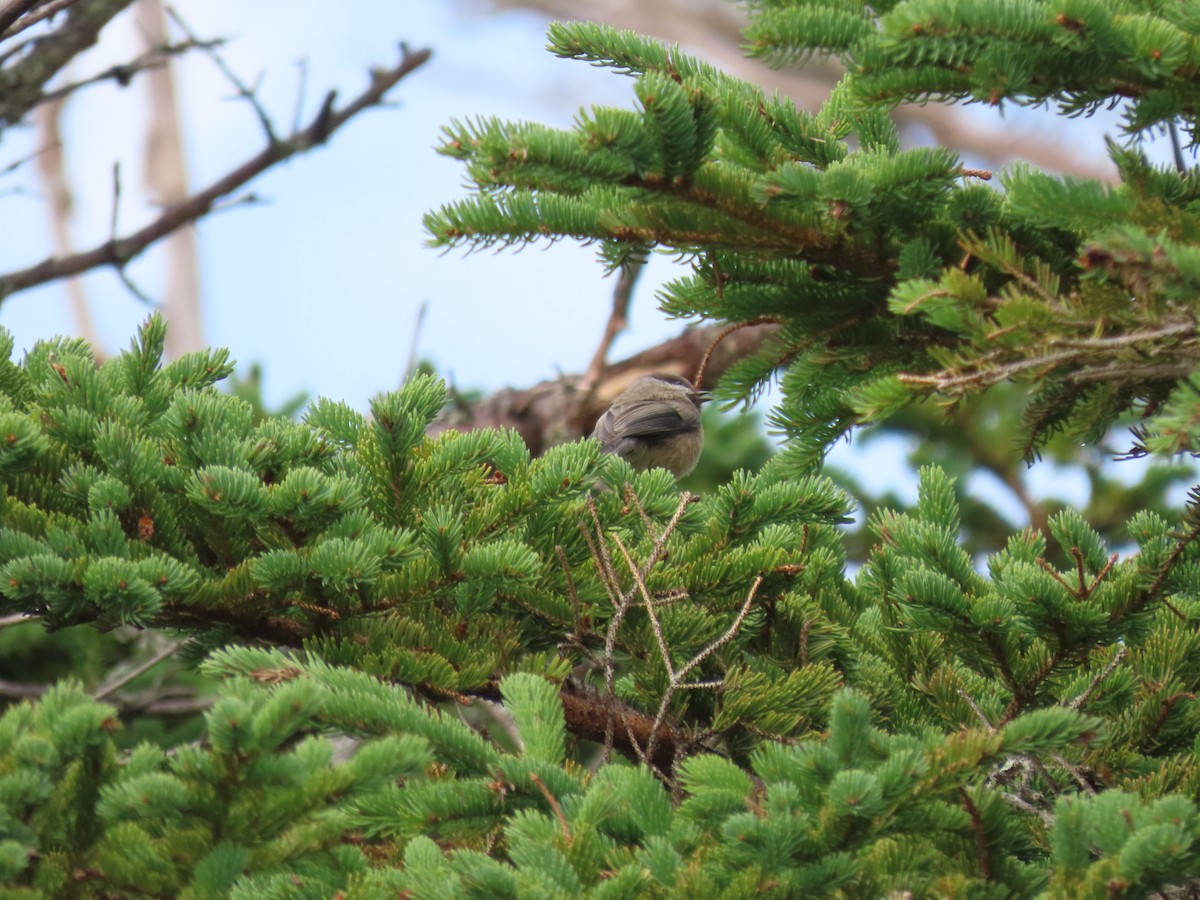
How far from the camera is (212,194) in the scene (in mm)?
5613

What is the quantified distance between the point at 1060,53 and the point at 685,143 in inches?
26.7

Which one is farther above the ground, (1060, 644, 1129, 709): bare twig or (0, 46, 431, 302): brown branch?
(0, 46, 431, 302): brown branch

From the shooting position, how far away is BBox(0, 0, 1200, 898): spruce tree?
192 cm

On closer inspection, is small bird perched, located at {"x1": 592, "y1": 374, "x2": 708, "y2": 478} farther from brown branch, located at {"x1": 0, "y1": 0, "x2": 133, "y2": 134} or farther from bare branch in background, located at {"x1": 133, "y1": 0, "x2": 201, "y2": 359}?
bare branch in background, located at {"x1": 133, "y1": 0, "x2": 201, "y2": 359}

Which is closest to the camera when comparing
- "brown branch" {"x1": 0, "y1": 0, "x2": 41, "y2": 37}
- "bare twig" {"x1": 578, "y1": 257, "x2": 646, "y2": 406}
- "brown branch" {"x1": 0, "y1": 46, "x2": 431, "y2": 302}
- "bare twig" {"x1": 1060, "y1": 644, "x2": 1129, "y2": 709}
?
"bare twig" {"x1": 1060, "y1": 644, "x2": 1129, "y2": 709}

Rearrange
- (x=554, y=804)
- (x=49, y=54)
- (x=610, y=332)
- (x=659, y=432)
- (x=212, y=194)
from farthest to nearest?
(x=610, y=332)
(x=659, y=432)
(x=212, y=194)
(x=49, y=54)
(x=554, y=804)

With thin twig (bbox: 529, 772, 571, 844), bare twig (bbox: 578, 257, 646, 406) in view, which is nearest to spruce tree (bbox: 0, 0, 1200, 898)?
thin twig (bbox: 529, 772, 571, 844)

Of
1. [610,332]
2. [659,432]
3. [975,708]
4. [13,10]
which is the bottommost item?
[975,708]

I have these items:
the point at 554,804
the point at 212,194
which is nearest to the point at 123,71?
the point at 212,194

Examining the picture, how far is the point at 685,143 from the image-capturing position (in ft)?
7.43

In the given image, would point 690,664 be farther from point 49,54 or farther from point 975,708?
point 49,54

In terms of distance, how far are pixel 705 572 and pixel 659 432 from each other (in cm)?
398

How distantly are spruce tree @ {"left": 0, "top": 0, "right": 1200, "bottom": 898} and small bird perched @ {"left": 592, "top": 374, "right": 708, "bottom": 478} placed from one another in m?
3.52

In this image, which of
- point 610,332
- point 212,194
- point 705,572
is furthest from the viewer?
point 610,332
